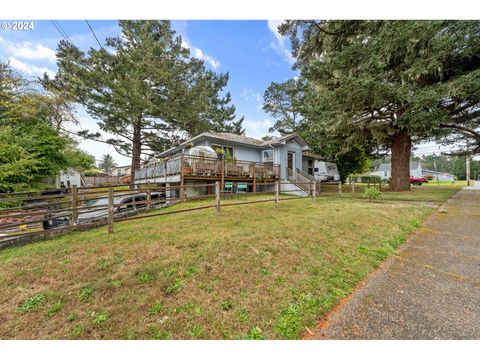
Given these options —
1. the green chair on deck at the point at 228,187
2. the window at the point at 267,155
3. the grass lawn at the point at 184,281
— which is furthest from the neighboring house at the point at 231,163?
the grass lawn at the point at 184,281

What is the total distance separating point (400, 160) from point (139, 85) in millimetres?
19795

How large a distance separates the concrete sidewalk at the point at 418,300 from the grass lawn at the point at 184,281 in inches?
8.5

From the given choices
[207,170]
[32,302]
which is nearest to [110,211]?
[32,302]

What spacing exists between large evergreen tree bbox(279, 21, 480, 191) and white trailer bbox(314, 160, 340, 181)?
7.71 m

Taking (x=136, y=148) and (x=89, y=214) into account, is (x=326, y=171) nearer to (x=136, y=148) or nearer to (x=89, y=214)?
(x=136, y=148)

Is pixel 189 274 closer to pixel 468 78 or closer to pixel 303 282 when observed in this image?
pixel 303 282

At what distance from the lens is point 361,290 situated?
2646 mm

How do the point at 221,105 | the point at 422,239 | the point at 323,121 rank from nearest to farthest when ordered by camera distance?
the point at 422,239, the point at 323,121, the point at 221,105

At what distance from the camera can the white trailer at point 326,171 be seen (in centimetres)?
2166

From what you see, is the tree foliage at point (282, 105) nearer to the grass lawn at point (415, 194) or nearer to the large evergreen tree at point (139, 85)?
the large evergreen tree at point (139, 85)

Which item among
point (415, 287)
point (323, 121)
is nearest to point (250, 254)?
point (415, 287)

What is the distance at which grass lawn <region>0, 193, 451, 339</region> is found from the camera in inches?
77.0

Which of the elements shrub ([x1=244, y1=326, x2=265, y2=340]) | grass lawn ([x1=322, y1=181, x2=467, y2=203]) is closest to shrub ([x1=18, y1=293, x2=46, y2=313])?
shrub ([x1=244, y1=326, x2=265, y2=340])
